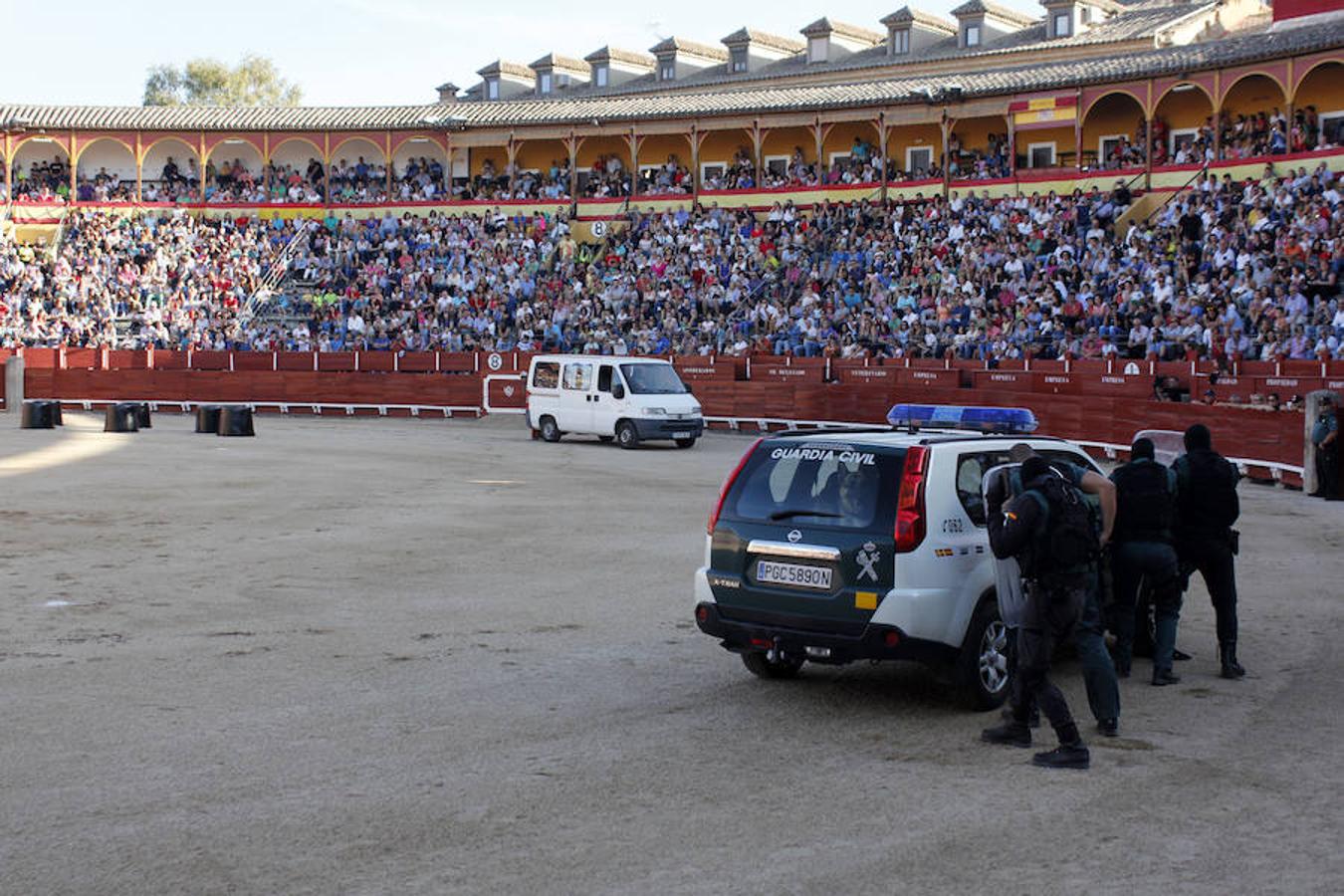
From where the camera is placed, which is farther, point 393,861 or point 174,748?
point 174,748

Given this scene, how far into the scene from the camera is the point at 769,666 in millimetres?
9891

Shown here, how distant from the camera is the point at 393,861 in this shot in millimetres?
6277

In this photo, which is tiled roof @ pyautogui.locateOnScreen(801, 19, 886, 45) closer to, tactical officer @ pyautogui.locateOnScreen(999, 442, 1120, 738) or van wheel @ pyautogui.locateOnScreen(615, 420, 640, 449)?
van wheel @ pyautogui.locateOnScreen(615, 420, 640, 449)

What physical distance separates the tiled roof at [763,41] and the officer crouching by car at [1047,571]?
61070 mm

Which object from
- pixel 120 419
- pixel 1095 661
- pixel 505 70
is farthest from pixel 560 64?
pixel 1095 661

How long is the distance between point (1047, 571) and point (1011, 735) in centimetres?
93

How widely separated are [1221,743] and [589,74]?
69.8 meters

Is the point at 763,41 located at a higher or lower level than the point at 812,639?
higher

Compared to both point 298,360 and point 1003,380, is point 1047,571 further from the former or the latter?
point 298,360

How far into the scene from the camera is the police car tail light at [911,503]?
8.79 metres

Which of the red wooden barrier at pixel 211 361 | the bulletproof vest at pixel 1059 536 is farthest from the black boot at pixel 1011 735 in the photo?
the red wooden barrier at pixel 211 361

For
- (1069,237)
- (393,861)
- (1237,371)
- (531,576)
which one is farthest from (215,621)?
(1069,237)

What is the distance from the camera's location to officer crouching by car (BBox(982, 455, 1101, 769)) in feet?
25.9

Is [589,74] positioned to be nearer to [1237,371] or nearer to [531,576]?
[1237,371]
